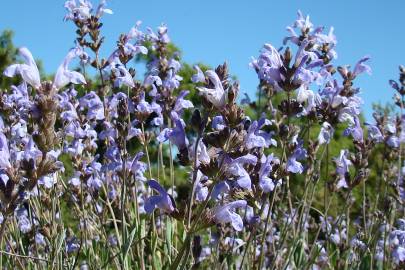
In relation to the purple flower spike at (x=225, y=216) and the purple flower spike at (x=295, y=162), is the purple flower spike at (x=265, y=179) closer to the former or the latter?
the purple flower spike at (x=295, y=162)

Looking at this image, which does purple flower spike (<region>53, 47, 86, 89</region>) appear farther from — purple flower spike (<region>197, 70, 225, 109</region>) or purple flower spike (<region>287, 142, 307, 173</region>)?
purple flower spike (<region>287, 142, 307, 173</region>)

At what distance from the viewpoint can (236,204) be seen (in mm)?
2150

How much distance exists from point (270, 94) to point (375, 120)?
86cm

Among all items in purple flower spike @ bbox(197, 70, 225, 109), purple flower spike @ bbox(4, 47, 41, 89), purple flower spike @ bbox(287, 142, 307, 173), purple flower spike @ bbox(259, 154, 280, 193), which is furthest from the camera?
purple flower spike @ bbox(287, 142, 307, 173)

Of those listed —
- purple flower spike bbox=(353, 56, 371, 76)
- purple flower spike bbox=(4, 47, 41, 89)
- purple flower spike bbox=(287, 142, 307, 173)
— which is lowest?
purple flower spike bbox=(287, 142, 307, 173)

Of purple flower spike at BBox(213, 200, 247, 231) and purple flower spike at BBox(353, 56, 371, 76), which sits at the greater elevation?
purple flower spike at BBox(353, 56, 371, 76)

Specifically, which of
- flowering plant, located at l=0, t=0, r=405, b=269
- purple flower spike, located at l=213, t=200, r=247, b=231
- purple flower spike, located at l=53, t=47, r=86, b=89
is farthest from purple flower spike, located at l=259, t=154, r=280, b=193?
purple flower spike, located at l=53, t=47, r=86, b=89

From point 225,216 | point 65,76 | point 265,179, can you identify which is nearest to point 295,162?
point 265,179

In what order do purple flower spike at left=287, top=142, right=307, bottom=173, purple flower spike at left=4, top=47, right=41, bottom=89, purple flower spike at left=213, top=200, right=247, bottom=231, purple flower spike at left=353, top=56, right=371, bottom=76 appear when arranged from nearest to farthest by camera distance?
purple flower spike at left=213, top=200, right=247, bottom=231, purple flower spike at left=4, top=47, right=41, bottom=89, purple flower spike at left=287, top=142, right=307, bottom=173, purple flower spike at left=353, top=56, right=371, bottom=76

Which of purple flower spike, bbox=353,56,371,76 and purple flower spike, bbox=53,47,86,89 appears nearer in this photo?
purple flower spike, bbox=53,47,86,89

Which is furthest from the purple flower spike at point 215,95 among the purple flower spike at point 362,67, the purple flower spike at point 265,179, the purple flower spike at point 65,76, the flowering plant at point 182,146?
the purple flower spike at point 362,67

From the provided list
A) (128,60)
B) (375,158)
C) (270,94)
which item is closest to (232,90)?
(128,60)

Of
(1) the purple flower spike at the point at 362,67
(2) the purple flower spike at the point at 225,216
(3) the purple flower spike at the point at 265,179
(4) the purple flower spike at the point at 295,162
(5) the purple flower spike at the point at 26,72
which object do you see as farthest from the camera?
(1) the purple flower spike at the point at 362,67

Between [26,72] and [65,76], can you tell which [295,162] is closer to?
[65,76]
